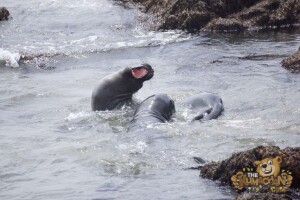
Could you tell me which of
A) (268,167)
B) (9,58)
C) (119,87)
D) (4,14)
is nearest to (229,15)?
(9,58)

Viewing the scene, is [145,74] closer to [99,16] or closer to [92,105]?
[92,105]

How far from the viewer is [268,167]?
4996 mm

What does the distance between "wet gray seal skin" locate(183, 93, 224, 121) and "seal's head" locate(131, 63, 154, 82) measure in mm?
685

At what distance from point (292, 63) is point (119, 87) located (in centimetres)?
336

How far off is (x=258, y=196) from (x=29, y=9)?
589 inches

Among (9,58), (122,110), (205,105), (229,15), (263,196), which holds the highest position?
(263,196)

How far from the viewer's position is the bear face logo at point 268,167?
4973mm

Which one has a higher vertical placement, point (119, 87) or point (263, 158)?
point (263, 158)

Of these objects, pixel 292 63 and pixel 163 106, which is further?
pixel 292 63

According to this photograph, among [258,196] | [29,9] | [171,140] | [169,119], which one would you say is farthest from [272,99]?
[29,9]

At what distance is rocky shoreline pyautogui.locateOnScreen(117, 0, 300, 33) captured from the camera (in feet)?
48.3

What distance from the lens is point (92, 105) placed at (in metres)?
9.21

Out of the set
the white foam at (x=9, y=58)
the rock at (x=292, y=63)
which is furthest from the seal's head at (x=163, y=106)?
the white foam at (x=9, y=58)

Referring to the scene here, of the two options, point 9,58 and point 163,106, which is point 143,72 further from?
point 9,58
